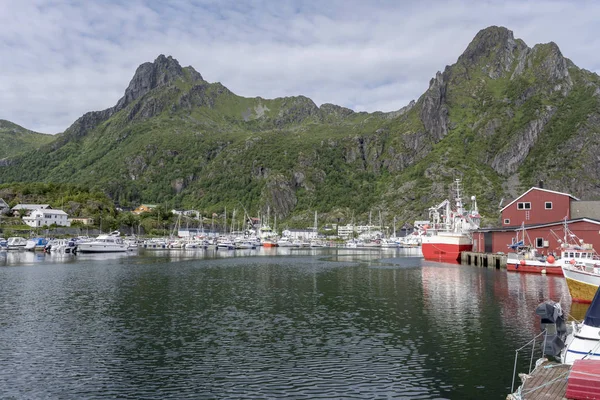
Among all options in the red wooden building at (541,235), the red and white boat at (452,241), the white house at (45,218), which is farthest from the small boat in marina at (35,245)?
the red wooden building at (541,235)

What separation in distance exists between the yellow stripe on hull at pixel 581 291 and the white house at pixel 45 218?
166575mm

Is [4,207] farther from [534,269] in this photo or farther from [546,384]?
[546,384]

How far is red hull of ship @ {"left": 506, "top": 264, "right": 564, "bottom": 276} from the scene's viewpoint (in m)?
68.2

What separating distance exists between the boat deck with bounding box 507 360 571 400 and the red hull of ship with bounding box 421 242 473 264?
8193cm

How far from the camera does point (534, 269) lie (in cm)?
7062

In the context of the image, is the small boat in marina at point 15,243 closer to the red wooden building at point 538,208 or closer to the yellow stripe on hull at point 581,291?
the red wooden building at point 538,208

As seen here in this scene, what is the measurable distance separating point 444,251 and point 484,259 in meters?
17.2

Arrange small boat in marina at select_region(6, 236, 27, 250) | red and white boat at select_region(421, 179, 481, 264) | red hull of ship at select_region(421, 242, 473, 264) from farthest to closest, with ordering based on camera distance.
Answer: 1. small boat in marina at select_region(6, 236, 27, 250)
2. red and white boat at select_region(421, 179, 481, 264)
3. red hull of ship at select_region(421, 242, 473, 264)

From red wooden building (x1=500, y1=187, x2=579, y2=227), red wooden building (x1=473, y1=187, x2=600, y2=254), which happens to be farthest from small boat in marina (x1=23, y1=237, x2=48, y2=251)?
red wooden building (x1=500, y1=187, x2=579, y2=227)

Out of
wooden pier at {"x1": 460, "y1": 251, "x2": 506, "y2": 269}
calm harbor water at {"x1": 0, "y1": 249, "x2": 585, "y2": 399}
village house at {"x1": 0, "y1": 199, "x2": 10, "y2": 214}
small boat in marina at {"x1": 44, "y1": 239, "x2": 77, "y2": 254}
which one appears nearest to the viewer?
calm harbor water at {"x1": 0, "y1": 249, "x2": 585, "y2": 399}

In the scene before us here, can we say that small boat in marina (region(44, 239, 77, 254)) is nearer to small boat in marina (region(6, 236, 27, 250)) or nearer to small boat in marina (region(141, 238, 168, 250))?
small boat in marina (region(6, 236, 27, 250))

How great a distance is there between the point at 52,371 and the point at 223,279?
1654 inches

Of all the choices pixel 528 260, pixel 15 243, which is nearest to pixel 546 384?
pixel 528 260

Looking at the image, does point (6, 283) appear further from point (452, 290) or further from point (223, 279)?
point (452, 290)
